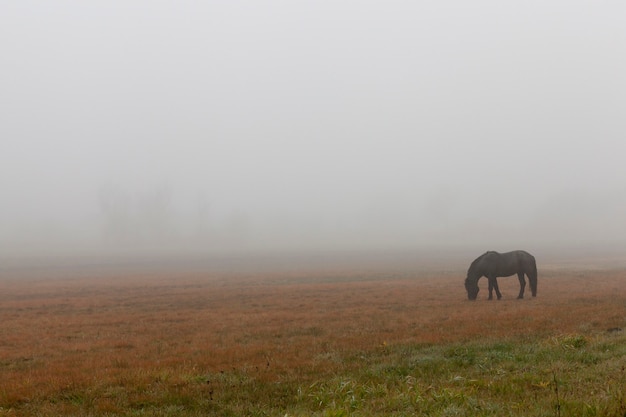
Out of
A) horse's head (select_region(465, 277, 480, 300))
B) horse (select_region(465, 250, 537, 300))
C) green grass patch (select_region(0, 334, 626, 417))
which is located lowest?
horse's head (select_region(465, 277, 480, 300))

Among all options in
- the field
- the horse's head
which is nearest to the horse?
the horse's head

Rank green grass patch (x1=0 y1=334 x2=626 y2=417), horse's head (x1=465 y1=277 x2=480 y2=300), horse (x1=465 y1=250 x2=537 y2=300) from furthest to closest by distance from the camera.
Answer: horse's head (x1=465 y1=277 x2=480 y2=300)
horse (x1=465 y1=250 x2=537 y2=300)
green grass patch (x1=0 y1=334 x2=626 y2=417)

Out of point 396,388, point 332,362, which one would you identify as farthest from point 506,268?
point 396,388

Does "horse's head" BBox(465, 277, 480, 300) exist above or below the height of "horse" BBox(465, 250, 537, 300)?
below

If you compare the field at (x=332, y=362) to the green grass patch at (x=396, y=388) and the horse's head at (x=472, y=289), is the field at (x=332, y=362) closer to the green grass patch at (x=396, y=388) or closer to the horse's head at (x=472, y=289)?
the green grass patch at (x=396, y=388)

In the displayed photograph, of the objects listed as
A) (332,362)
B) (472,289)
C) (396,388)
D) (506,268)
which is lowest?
(472,289)

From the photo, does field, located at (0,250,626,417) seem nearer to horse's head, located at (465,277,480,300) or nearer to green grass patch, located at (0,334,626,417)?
green grass patch, located at (0,334,626,417)

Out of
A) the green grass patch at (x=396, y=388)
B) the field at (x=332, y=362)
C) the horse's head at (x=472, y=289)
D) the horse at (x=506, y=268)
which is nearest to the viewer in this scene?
the green grass patch at (x=396, y=388)

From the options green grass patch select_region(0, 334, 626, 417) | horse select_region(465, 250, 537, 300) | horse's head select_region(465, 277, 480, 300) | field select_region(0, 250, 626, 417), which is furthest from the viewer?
horse's head select_region(465, 277, 480, 300)

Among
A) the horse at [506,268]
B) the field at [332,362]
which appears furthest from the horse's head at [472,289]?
the field at [332,362]

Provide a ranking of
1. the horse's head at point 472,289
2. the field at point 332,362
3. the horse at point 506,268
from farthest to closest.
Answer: the horse's head at point 472,289 < the horse at point 506,268 < the field at point 332,362

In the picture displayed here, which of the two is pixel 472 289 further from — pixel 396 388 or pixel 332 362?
pixel 396 388

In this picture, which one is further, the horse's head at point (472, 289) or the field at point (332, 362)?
the horse's head at point (472, 289)

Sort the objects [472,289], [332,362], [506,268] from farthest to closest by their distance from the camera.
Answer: [472,289], [506,268], [332,362]
